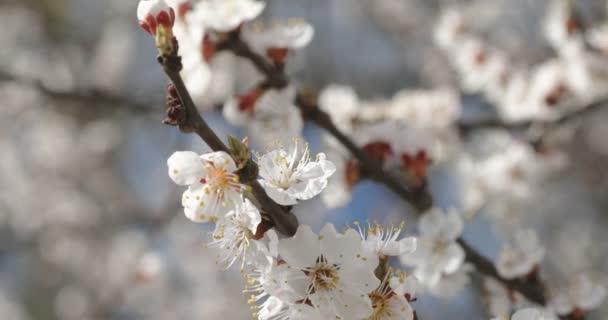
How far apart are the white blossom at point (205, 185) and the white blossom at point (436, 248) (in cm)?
63

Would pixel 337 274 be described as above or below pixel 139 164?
above

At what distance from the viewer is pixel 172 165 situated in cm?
96

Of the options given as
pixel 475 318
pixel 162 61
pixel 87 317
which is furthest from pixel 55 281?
pixel 162 61

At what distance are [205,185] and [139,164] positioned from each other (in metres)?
4.65

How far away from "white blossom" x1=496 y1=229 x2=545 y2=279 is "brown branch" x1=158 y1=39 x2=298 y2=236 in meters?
0.76

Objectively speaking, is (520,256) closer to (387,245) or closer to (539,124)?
(387,245)

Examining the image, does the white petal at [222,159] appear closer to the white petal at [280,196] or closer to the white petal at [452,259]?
the white petal at [280,196]

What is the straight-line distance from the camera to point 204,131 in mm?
A: 912

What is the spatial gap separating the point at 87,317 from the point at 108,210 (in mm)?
1770

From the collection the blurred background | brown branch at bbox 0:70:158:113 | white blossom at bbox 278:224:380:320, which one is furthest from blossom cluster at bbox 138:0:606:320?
the blurred background

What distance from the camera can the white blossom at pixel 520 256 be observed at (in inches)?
57.4

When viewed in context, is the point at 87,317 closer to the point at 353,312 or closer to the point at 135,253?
the point at 135,253

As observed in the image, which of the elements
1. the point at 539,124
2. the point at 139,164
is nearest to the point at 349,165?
the point at 539,124

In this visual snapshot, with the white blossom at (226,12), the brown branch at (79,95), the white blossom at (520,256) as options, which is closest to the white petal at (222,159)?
the white blossom at (226,12)
